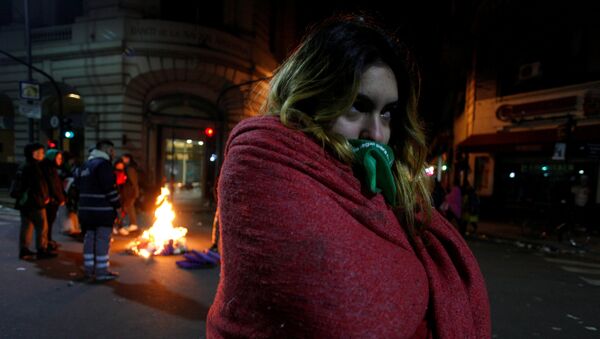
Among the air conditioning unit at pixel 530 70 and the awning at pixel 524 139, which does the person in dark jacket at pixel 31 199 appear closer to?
the awning at pixel 524 139

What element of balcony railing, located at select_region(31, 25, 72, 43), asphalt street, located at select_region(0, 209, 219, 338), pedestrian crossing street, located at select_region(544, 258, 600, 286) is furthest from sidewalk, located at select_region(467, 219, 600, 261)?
balcony railing, located at select_region(31, 25, 72, 43)

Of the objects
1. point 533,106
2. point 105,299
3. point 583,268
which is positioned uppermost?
point 533,106

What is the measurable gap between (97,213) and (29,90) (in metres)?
11.3

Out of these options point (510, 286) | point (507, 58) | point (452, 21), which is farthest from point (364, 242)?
point (452, 21)

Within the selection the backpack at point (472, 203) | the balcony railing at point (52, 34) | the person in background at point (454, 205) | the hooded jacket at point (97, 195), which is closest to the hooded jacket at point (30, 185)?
the hooded jacket at point (97, 195)

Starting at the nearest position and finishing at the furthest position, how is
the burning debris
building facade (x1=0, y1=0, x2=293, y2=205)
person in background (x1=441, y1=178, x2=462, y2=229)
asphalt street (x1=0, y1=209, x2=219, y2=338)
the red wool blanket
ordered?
the red wool blanket → asphalt street (x1=0, y1=209, x2=219, y2=338) → the burning debris → person in background (x1=441, y1=178, x2=462, y2=229) → building facade (x1=0, y1=0, x2=293, y2=205)

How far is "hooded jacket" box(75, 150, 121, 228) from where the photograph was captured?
19.5 ft

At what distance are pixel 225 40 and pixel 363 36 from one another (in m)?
17.7

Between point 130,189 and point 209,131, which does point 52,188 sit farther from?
point 209,131

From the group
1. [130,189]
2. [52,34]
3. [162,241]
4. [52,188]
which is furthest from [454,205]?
[52,34]

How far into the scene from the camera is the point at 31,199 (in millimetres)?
6922

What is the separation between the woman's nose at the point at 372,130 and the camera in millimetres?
1059

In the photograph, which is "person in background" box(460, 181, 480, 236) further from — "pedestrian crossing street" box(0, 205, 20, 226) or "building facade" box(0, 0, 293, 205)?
"pedestrian crossing street" box(0, 205, 20, 226)

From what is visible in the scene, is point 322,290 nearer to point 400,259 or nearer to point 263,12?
point 400,259
